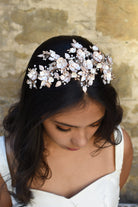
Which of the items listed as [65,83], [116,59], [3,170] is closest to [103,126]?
[65,83]

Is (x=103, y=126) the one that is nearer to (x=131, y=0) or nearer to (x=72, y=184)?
(x=72, y=184)

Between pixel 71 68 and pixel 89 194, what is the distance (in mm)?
821

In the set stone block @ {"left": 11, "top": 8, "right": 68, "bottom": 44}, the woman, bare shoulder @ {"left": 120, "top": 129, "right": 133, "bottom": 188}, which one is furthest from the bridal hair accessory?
stone block @ {"left": 11, "top": 8, "right": 68, "bottom": 44}

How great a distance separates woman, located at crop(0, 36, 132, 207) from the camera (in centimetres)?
107

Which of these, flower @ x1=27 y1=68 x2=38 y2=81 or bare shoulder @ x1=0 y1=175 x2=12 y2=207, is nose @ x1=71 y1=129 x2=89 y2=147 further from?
bare shoulder @ x1=0 y1=175 x2=12 y2=207

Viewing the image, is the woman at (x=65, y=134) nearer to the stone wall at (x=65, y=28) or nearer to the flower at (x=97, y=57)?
the flower at (x=97, y=57)

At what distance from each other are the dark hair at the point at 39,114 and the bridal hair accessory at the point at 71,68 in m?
0.02

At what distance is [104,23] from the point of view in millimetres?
2031

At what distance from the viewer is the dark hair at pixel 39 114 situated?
106 cm

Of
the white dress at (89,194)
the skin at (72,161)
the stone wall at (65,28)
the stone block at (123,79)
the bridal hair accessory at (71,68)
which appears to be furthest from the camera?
the stone block at (123,79)

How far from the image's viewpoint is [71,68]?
41.9 inches

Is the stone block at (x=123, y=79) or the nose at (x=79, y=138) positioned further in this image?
the stone block at (x=123, y=79)

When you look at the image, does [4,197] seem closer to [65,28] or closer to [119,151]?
[119,151]

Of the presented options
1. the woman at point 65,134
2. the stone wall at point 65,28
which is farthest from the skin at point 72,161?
the stone wall at point 65,28
